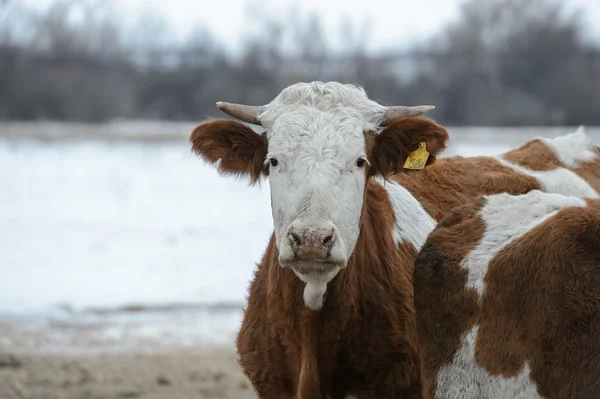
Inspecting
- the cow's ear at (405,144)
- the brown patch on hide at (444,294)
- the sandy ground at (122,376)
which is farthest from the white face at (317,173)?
the sandy ground at (122,376)

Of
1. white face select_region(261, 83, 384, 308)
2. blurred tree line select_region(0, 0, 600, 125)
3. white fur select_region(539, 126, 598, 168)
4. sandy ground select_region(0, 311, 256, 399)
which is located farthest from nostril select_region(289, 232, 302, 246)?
blurred tree line select_region(0, 0, 600, 125)

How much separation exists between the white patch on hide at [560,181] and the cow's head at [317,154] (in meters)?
1.62

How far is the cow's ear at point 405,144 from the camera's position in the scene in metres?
4.20

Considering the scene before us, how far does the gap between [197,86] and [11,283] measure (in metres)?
27.8

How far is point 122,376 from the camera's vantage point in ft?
22.1

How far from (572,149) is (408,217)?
2.18 metres

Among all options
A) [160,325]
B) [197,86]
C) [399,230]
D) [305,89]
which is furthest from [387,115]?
[197,86]

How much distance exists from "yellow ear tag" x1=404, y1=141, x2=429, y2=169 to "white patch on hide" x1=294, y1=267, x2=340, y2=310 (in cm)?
79

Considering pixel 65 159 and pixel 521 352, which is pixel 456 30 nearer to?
pixel 65 159

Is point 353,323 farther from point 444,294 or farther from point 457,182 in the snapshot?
point 457,182

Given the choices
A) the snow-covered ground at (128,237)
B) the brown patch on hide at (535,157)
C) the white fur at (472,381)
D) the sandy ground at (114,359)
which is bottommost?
the snow-covered ground at (128,237)

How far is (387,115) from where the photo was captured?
4.21 metres

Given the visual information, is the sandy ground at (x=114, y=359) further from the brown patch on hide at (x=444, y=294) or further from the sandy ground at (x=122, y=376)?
the brown patch on hide at (x=444, y=294)

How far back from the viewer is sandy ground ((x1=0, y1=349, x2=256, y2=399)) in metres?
6.28
